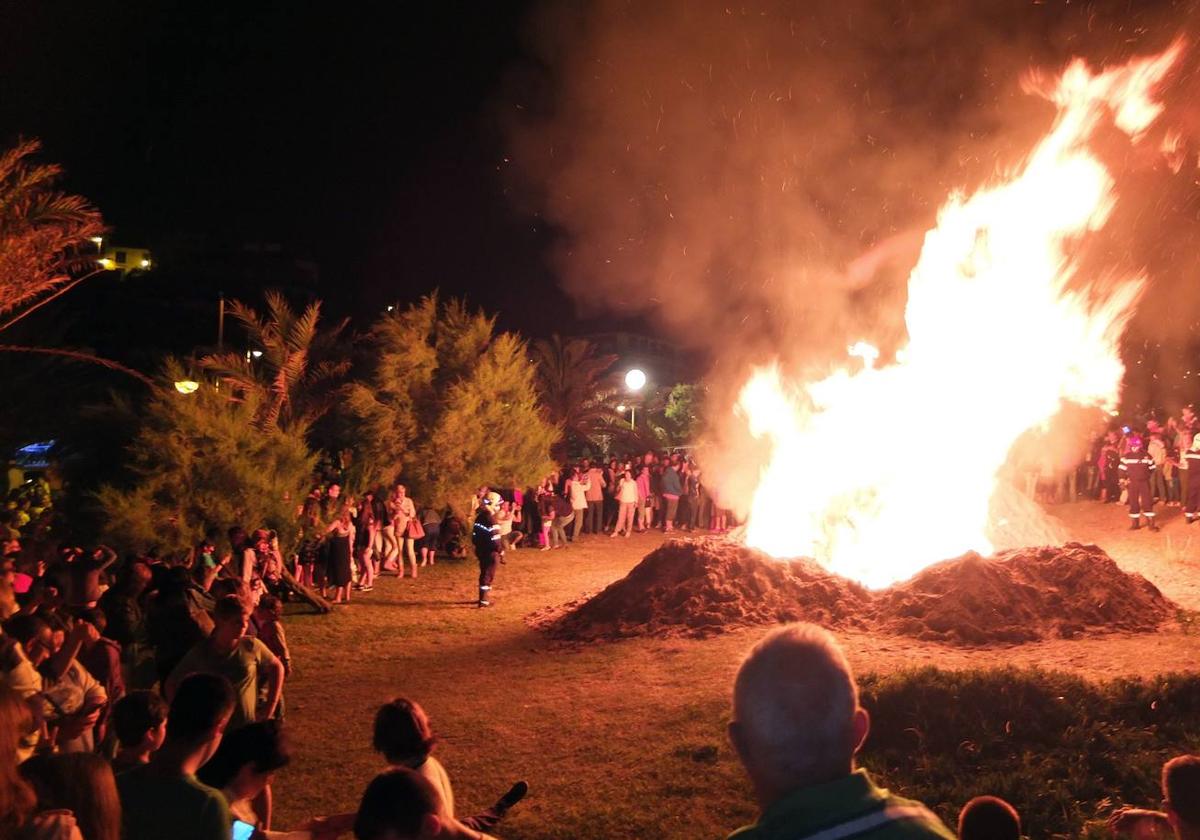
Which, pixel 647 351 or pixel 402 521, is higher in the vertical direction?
pixel 647 351

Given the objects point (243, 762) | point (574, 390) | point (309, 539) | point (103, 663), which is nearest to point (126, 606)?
point (103, 663)

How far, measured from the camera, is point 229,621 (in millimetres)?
5367

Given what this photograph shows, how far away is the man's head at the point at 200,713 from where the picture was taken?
3354 millimetres

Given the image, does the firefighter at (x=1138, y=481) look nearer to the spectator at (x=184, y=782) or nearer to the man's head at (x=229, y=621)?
the man's head at (x=229, y=621)

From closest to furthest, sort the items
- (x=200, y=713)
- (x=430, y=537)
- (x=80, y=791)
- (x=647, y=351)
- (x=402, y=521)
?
1. (x=80, y=791)
2. (x=200, y=713)
3. (x=402, y=521)
4. (x=430, y=537)
5. (x=647, y=351)

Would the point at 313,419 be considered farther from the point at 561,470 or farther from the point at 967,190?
the point at 967,190

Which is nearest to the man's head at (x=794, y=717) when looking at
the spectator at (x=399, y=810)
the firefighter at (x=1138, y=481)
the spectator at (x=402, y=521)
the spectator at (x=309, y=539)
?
the spectator at (x=399, y=810)

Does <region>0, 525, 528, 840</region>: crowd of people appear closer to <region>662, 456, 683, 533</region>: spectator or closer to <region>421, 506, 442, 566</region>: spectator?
<region>421, 506, 442, 566</region>: spectator

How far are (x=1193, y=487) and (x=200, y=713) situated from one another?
19629 mm

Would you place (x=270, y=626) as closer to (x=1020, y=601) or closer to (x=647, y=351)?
(x=1020, y=601)

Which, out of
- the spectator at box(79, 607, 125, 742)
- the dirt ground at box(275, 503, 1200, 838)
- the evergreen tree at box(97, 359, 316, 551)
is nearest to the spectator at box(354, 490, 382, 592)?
the dirt ground at box(275, 503, 1200, 838)

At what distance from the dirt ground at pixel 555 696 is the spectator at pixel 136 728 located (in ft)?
8.77

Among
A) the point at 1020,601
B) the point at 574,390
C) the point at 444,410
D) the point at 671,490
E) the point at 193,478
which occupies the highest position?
the point at 574,390

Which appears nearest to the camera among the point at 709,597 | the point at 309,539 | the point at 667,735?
the point at 667,735
